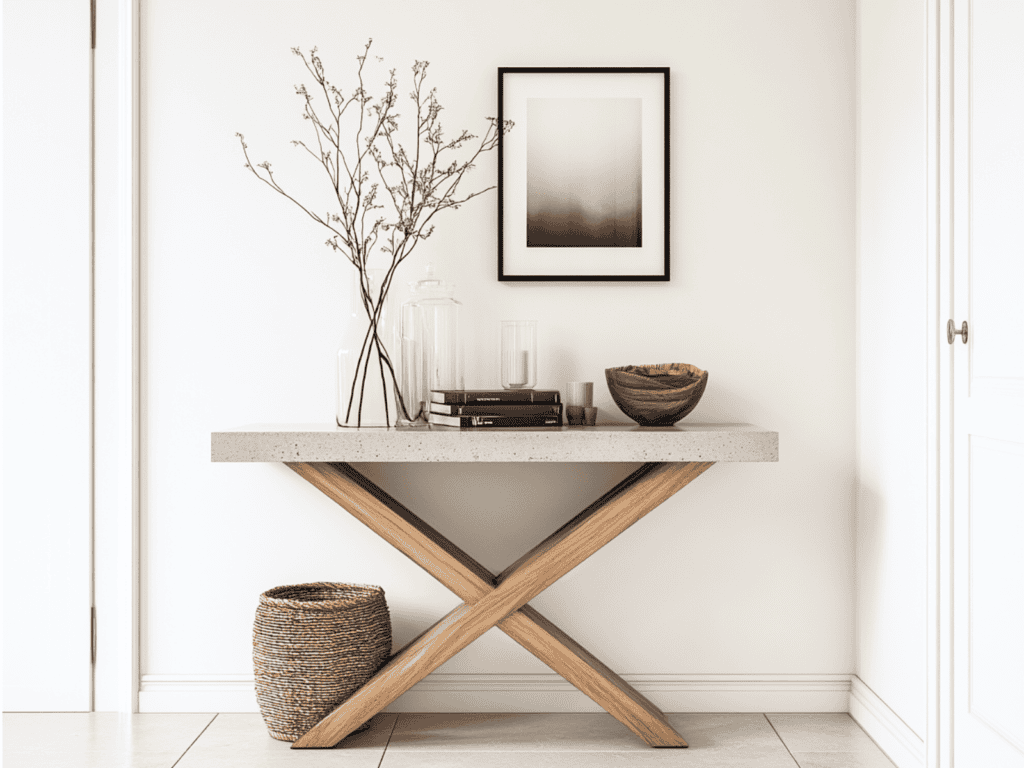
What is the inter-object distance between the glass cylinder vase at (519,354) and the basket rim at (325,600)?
2.13 ft

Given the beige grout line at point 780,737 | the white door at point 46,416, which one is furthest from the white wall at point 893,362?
the white door at point 46,416

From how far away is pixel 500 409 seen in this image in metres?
2.12

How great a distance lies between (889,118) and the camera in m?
2.19

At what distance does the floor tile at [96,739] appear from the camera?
6.95 ft

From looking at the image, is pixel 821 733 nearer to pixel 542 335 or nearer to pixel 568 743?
pixel 568 743

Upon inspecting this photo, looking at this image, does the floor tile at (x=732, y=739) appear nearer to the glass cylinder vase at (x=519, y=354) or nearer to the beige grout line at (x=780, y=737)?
the beige grout line at (x=780, y=737)

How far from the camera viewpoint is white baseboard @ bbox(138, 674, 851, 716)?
244 centimetres

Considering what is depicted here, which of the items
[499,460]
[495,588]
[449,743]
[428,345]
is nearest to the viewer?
[499,460]

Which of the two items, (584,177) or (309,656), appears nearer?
(309,656)

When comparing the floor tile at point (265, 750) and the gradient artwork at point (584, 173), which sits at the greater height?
the gradient artwork at point (584, 173)

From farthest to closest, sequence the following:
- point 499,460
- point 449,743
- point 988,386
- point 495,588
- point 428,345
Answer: point 428,345
point 449,743
point 495,588
point 499,460
point 988,386

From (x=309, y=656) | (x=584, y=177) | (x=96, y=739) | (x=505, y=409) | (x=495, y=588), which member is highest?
(x=584, y=177)

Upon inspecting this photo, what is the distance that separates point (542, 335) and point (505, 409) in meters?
0.40

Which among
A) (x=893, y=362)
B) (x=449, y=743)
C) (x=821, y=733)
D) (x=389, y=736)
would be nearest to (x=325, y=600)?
(x=389, y=736)
